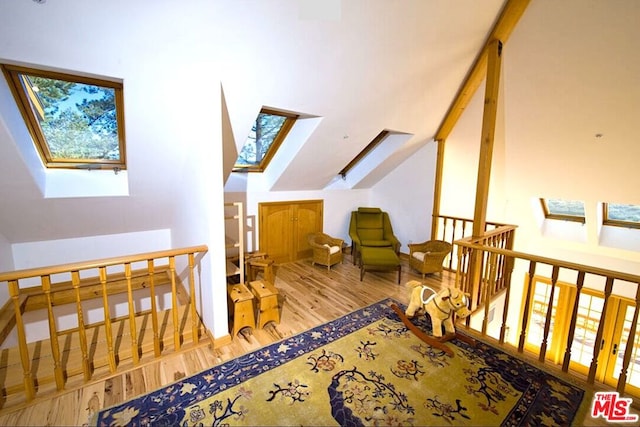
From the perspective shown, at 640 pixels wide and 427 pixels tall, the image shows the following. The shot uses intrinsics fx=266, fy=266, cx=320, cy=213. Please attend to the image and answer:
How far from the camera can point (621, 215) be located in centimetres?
392

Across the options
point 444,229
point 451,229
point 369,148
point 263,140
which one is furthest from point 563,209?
point 263,140

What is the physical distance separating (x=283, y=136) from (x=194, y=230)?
179cm

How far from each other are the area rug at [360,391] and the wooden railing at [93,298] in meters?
0.49

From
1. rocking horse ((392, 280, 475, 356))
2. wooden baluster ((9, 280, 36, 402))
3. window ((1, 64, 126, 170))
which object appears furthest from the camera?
rocking horse ((392, 280, 475, 356))

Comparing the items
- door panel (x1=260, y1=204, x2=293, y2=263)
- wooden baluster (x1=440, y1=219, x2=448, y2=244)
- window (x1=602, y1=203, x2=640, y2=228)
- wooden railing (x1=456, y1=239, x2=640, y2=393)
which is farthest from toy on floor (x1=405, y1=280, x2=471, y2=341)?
window (x1=602, y1=203, x2=640, y2=228)

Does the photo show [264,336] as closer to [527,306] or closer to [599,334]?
[527,306]

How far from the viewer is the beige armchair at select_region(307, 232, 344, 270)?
14.0ft

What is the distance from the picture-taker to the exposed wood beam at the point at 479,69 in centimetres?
262

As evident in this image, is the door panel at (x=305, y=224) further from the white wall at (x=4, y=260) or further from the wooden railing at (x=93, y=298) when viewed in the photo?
the white wall at (x=4, y=260)

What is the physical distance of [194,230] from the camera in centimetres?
268

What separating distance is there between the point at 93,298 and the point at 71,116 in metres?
2.43

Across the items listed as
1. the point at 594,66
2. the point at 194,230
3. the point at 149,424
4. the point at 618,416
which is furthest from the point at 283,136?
the point at 618,416
